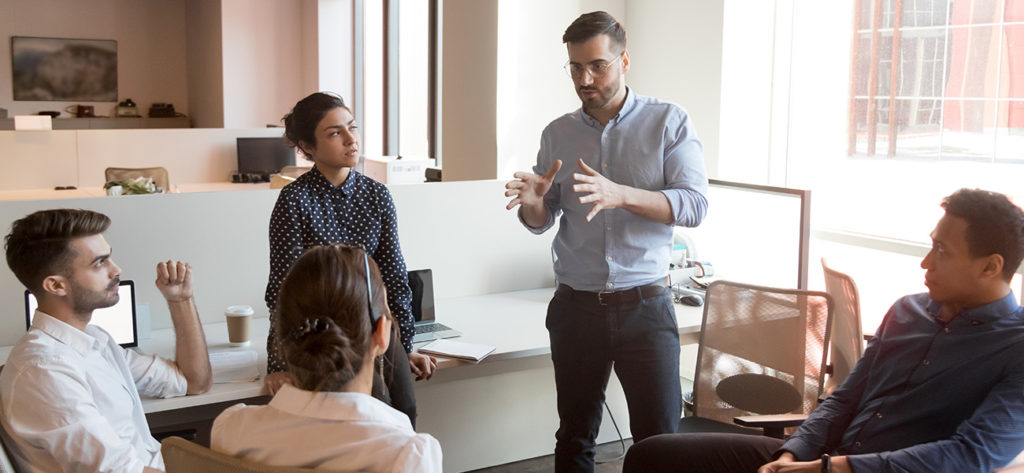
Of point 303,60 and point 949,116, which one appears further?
point 303,60

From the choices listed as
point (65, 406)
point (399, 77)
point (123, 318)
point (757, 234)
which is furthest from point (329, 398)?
point (399, 77)

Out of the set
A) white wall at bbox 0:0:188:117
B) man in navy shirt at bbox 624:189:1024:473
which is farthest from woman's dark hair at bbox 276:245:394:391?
white wall at bbox 0:0:188:117

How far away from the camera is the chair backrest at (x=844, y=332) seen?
2.84 m

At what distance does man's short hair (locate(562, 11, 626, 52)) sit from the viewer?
2.25 meters

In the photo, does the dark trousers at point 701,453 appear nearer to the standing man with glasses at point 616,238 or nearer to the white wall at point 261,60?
the standing man with glasses at point 616,238

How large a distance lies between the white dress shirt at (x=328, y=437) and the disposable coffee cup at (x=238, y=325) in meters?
1.48

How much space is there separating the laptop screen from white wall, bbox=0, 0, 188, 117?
8.90 m

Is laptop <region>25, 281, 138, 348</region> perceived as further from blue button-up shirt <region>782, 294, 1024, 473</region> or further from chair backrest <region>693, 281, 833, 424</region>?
blue button-up shirt <region>782, 294, 1024, 473</region>

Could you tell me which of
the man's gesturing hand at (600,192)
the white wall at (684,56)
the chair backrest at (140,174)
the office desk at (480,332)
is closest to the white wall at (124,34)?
the chair backrest at (140,174)

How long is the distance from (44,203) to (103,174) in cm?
362

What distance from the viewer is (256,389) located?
2.43m

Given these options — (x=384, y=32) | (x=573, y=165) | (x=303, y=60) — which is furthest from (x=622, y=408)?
(x=303, y=60)

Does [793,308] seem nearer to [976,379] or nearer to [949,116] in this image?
[976,379]

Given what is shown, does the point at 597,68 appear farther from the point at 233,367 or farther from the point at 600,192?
the point at 233,367
